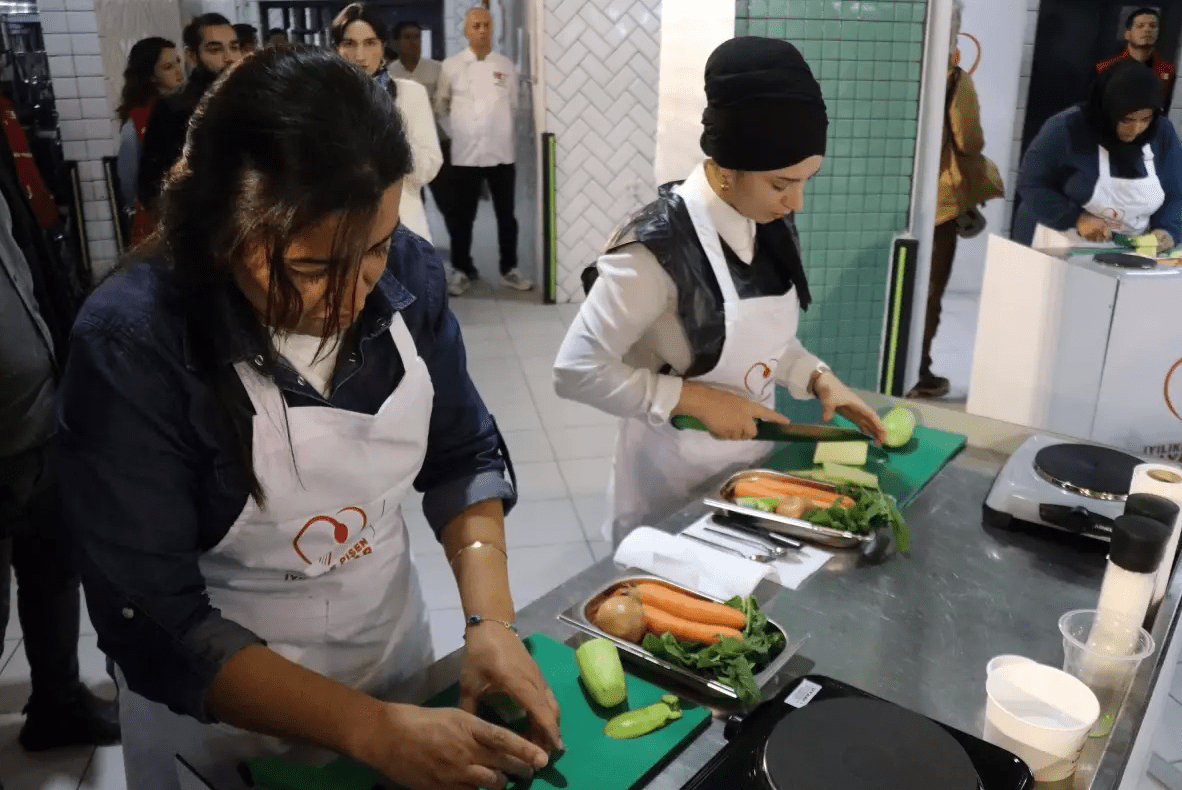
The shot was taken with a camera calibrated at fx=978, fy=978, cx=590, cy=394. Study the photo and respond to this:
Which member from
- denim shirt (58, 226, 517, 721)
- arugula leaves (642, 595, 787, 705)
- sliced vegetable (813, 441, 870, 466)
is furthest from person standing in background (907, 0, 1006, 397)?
denim shirt (58, 226, 517, 721)

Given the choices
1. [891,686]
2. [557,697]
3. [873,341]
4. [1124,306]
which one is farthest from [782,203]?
[1124,306]

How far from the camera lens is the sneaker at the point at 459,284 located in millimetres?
6727

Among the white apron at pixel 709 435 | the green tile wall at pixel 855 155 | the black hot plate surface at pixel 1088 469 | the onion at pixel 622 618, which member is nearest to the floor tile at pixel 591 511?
the green tile wall at pixel 855 155

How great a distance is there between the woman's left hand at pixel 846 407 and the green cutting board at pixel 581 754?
885 mm

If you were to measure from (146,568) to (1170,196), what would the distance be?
4.26 metres

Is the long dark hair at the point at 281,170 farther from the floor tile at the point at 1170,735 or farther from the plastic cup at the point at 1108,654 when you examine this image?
the floor tile at the point at 1170,735

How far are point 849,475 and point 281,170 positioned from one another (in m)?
1.16

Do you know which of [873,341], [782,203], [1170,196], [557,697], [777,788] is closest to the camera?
[777,788]

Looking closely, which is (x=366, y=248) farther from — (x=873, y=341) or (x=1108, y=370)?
(x=1108, y=370)

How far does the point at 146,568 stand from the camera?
3.47 feet

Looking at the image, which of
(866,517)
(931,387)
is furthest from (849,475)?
(931,387)

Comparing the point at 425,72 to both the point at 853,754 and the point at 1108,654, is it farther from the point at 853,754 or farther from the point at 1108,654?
the point at 853,754

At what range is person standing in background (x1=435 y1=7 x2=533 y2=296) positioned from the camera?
6391mm

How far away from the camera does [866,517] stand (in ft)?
5.13
